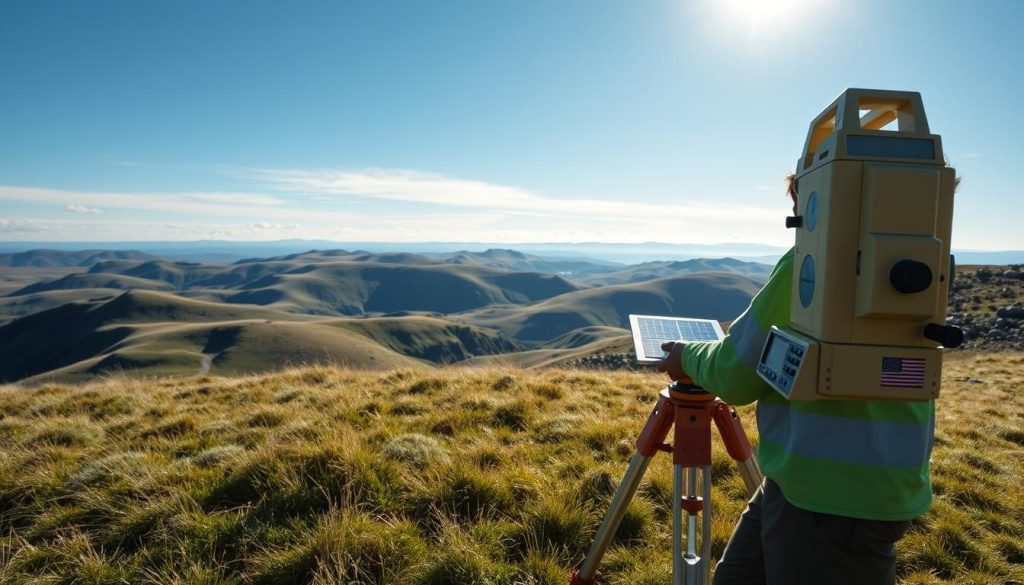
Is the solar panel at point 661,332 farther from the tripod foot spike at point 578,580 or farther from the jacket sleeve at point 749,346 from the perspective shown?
the tripod foot spike at point 578,580

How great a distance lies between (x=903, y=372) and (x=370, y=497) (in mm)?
4552

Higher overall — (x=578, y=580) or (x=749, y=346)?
(x=749, y=346)

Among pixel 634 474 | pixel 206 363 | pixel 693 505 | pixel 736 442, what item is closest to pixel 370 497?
pixel 634 474

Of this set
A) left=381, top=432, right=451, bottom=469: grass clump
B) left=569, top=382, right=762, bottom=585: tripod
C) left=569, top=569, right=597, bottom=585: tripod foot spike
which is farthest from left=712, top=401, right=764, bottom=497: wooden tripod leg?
left=381, top=432, right=451, bottom=469: grass clump

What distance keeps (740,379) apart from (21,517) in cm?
659

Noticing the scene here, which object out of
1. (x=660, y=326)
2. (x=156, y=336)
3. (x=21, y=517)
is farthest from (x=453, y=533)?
(x=156, y=336)

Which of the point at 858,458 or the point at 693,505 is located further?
the point at 693,505

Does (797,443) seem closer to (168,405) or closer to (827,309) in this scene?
(827,309)

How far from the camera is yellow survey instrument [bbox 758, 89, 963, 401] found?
1.75m

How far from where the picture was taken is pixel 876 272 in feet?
5.71

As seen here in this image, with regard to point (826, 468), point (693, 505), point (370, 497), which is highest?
point (826, 468)

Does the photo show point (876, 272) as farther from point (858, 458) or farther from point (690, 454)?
point (690, 454)

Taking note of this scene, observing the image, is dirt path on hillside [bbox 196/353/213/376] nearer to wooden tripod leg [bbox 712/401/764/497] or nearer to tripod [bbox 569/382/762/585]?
tripod [bbox 569/382/762/585]

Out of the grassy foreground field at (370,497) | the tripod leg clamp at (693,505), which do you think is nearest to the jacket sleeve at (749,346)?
the tripod leg clamp at (693,505)
